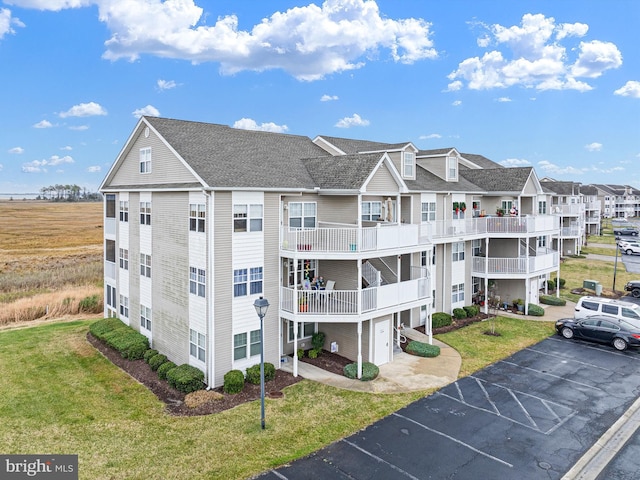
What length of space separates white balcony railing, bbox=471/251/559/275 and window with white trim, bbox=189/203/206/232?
1973 cm

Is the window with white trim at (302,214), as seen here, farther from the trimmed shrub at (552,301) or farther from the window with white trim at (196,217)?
the trimmed shrub at (552,301)

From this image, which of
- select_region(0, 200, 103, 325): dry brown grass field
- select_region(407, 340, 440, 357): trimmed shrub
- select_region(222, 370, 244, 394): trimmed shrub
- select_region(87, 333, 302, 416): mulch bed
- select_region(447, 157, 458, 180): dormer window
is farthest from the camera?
select_region(0, 200, 103, 325): dry brown grass field

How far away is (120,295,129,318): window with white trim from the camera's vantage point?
24609mm

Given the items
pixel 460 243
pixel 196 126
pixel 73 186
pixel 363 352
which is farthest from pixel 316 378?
pixel 73 186

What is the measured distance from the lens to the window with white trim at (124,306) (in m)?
24.6

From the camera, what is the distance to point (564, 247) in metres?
56.8

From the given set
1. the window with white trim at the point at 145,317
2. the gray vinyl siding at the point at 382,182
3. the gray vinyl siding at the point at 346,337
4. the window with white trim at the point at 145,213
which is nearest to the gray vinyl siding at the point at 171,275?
the window with white trim at the point at 145,213

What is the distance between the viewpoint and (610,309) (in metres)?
24.2

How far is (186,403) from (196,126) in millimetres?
13326

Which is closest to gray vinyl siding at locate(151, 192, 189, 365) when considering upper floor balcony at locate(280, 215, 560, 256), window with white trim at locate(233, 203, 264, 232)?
window with white trim at locate(233, 203, 264, 232)

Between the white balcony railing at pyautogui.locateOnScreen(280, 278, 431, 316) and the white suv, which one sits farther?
the white suv

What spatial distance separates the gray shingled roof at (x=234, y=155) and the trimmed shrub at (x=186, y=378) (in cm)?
771

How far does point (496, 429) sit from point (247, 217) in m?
12.2

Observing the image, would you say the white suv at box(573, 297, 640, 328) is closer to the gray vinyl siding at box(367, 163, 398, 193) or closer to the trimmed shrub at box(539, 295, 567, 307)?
the trimmed shrub at box(539, 295, 567, 307)
